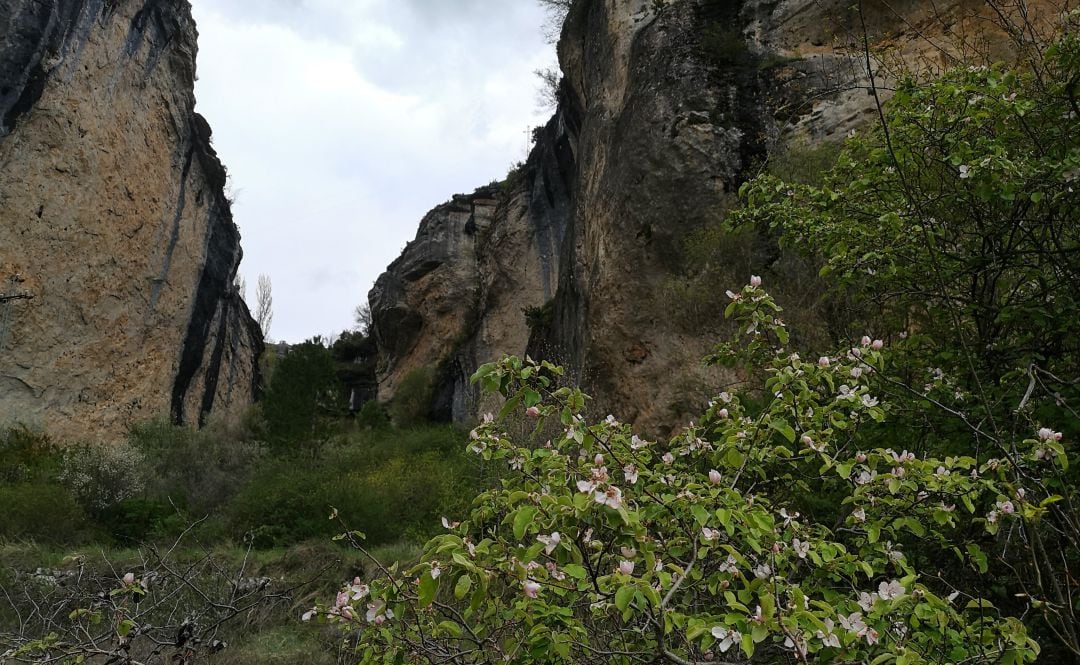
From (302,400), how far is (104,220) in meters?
8.27

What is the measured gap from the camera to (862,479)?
7.94 feet

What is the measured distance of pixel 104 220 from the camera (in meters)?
19.7

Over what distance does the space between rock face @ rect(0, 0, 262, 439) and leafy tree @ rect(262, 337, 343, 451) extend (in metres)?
4.14

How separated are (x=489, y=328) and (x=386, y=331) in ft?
28.4

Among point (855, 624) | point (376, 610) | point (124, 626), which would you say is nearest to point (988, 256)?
point (855, 624)

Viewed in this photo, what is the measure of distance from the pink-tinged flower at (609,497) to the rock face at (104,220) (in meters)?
20.9

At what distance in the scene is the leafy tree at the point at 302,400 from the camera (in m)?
21.4

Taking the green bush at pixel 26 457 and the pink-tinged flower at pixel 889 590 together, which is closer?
the pink-tinged flower at pixel 889 590

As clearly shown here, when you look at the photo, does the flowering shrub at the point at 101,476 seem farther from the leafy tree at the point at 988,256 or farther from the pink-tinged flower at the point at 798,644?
the pink-tinged flower at the point at 798,644

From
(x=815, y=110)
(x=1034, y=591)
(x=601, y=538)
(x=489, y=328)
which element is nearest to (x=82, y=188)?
(x=489, y=328)

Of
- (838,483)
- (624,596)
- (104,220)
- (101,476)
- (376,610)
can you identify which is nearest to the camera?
(624,596)

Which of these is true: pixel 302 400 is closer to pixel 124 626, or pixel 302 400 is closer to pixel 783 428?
pixel 124 626

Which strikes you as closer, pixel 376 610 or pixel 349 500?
pixel 376 610

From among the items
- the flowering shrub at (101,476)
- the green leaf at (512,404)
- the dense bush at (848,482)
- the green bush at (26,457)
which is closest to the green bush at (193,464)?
the flowering shrub at (101,476)
